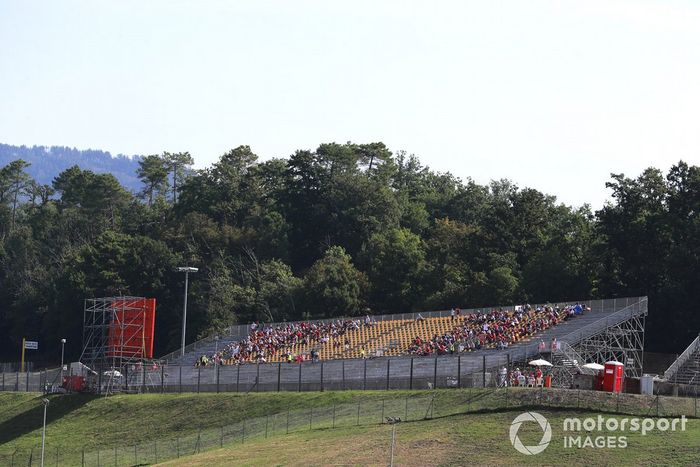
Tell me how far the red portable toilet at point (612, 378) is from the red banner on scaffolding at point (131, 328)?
39.6 meters

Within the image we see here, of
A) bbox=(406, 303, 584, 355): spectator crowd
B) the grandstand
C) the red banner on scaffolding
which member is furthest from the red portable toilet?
the red banner on scaffolding

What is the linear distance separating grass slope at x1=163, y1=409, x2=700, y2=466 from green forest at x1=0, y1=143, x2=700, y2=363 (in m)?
36.6

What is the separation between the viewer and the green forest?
102562 millimetres

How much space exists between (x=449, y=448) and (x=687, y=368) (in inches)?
1006

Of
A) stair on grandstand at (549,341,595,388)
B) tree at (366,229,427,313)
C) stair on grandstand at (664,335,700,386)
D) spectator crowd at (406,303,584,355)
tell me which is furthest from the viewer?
tree at (366,229,427,313)

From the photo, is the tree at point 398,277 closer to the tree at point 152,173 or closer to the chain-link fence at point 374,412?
the chain-link fence at point 374,412

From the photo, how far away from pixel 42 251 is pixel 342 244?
42.2 metres

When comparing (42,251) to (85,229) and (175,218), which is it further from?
(175,218)

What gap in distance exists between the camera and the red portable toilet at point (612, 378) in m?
64.9

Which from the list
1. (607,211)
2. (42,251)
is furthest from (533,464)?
(42,251)

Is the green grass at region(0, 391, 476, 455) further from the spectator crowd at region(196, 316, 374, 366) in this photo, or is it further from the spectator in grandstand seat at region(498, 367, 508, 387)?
the spectator crowd at region(196, 316, 374, 366)

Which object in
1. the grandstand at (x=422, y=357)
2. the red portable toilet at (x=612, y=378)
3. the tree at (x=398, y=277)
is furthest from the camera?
the tree at (x=398, y=277)

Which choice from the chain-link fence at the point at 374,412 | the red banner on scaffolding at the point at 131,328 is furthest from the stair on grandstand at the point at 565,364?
the red banner on scaffolding at the point at 131,328

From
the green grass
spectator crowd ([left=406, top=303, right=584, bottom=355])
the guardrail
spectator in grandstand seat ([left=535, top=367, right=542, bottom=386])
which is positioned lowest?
the green grass
